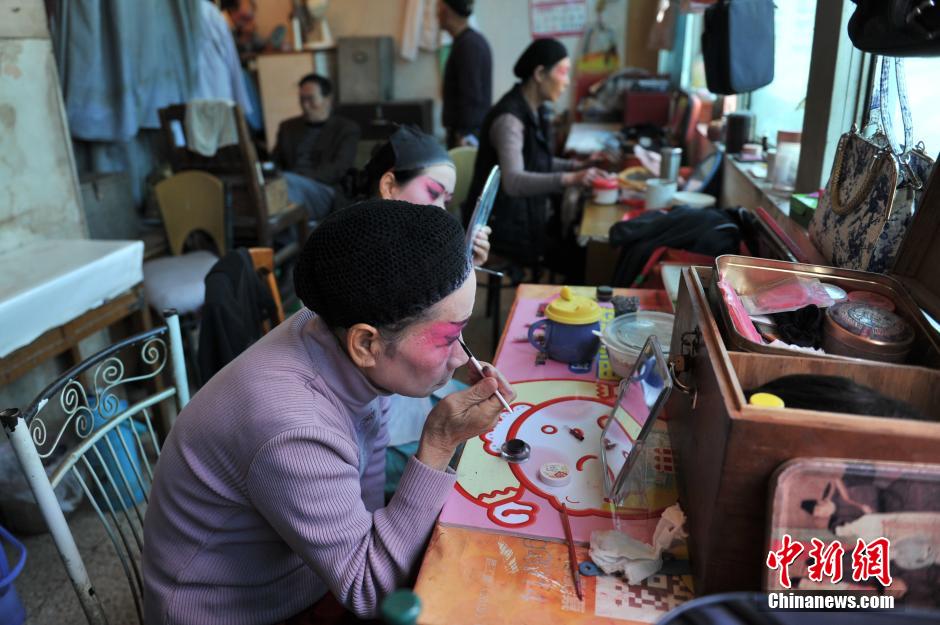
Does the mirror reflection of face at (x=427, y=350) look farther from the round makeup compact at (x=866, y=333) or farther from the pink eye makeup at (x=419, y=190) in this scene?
the pink eye makeup at (x=419, y=190)

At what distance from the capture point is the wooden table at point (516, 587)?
76 centimetres

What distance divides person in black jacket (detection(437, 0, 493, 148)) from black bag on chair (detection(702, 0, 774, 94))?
2522 mm

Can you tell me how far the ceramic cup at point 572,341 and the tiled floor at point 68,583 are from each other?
4.53 ft

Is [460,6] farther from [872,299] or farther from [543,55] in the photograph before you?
[872,299]

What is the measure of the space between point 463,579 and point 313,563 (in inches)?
7.9

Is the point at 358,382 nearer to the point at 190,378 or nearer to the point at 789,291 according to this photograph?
the point at 789,291

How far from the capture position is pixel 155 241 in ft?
10.7

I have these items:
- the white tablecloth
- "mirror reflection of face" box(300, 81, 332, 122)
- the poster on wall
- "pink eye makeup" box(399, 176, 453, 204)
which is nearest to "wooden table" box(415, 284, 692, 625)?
"pink eye makeup" box(399, 176, 453, 204)

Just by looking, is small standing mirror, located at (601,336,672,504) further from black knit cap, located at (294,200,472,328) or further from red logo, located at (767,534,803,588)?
black knit cap, located at (294,200,472,328)

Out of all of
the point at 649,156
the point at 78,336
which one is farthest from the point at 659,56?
the point at 78,336

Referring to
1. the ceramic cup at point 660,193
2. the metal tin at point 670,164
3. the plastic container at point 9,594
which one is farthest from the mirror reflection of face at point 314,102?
the plastic container at point 9,594

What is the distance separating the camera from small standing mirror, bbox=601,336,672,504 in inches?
34.6

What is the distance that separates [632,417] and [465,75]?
360 centimetres

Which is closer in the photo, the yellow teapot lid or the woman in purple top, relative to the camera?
the woman in purple top
